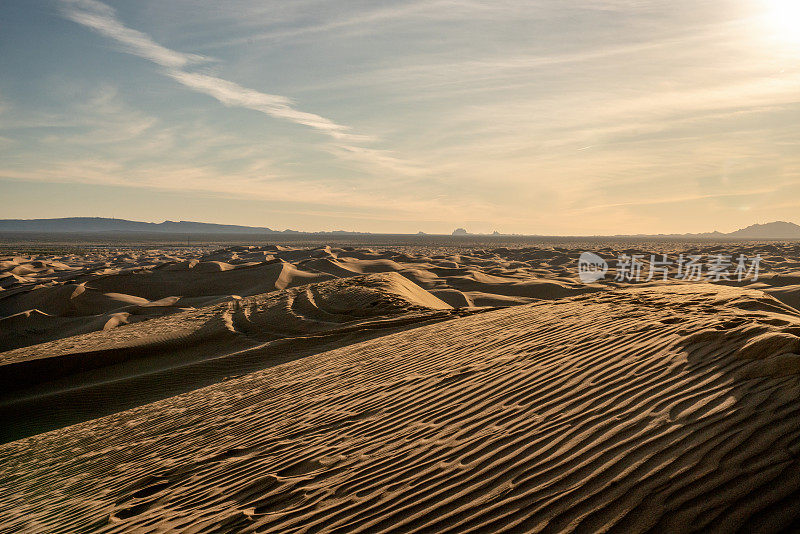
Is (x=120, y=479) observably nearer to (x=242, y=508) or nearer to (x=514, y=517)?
(x=242, y=508)

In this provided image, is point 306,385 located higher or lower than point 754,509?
lower

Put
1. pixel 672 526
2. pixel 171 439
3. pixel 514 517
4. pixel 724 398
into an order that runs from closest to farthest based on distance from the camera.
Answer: pixel 672 526
pixel 514 517
pixel 724 398
pixel 171 439

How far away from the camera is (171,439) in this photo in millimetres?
5082

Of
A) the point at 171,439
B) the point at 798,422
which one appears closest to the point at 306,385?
the point at 171,439

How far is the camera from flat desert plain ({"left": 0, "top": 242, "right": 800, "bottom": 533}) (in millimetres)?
2482

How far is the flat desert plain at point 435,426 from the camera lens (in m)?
2.48

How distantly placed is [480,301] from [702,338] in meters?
10.7

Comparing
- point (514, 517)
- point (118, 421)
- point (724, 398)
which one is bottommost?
point (118, 421)

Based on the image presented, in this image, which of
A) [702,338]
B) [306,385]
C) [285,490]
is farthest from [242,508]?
[702,338]

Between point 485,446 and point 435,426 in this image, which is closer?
point 485,446

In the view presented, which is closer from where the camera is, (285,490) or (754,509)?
(754,509)

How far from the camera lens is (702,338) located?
13.8ft

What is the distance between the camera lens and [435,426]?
3.77 m

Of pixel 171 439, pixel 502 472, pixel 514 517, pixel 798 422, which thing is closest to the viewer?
pixel 514 517
